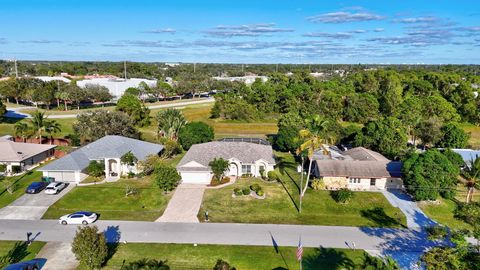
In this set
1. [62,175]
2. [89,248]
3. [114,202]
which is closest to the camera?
[89,248]

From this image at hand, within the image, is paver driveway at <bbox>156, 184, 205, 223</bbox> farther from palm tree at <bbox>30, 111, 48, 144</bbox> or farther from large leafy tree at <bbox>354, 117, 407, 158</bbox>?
palm tree at <bbox>30, 111, 48, 144</bbox>

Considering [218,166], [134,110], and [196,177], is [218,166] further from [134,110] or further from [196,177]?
[134,110]

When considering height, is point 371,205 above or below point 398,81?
below

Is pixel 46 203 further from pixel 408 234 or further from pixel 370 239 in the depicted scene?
pixel 408 234

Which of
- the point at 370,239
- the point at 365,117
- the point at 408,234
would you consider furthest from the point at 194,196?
the point at 365,117

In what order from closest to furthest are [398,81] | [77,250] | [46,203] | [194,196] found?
[77,250] < [46,203] < [194,196] < [398,81]

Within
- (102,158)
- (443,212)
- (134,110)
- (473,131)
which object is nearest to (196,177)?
(102,158)

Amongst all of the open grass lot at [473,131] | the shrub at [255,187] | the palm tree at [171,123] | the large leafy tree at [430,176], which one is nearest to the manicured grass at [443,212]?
the large leafy tree at [430,176]
